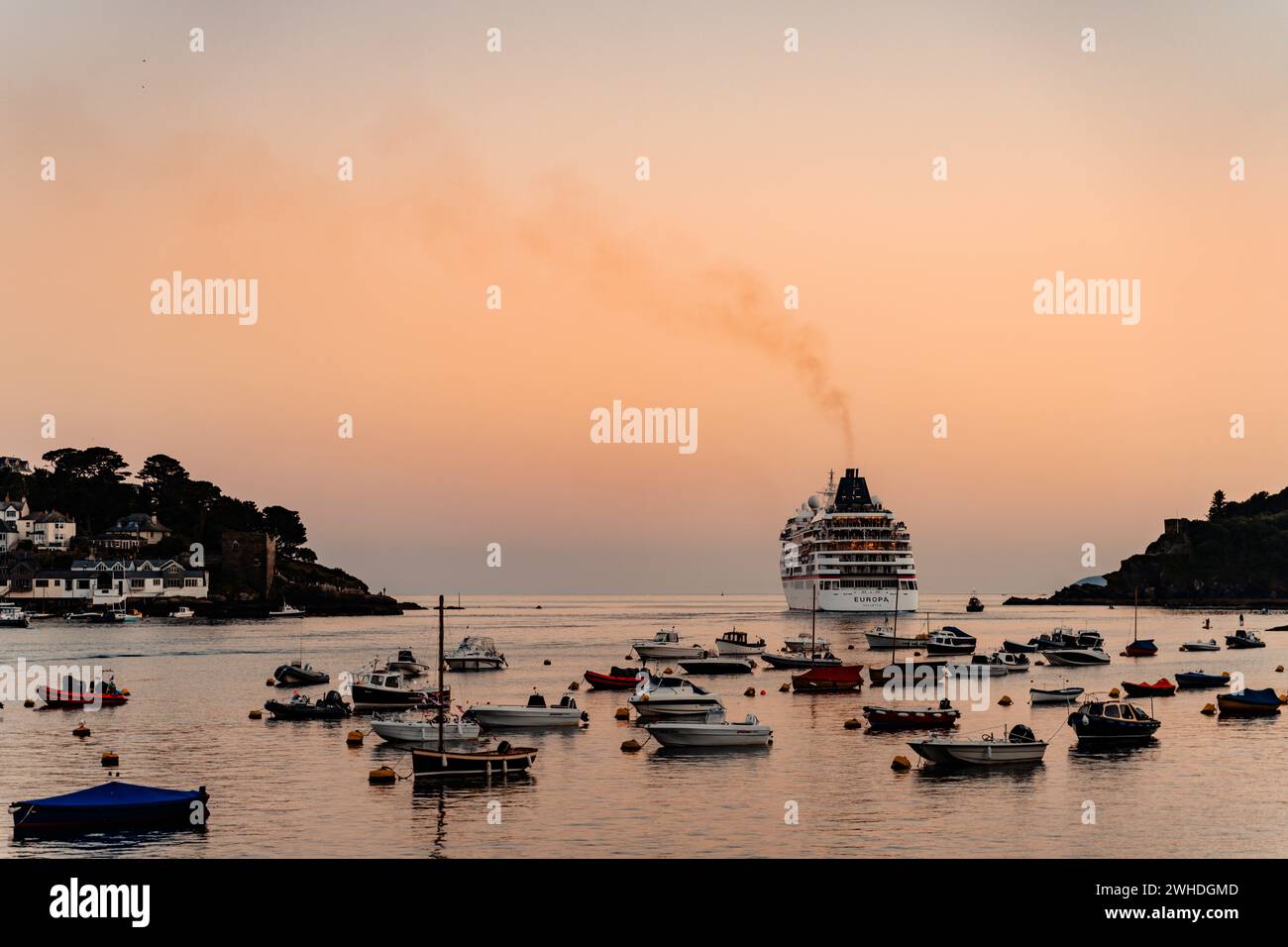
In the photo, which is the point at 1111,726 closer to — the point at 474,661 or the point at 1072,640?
the point at 474,661

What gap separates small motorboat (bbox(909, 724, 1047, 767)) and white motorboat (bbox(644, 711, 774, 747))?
8.72 metres

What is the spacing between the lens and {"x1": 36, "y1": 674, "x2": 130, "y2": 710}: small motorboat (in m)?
79.9

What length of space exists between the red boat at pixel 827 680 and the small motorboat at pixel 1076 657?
114 ft

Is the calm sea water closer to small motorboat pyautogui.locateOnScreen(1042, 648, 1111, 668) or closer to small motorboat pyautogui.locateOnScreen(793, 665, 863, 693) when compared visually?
small motorboat pyautogui.locateOnScreen(793, 665, 863, 693)

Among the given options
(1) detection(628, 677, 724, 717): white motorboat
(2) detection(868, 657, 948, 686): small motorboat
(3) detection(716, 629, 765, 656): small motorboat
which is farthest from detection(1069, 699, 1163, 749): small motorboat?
(3) detection(716, 629, 765, 656): small motorboat

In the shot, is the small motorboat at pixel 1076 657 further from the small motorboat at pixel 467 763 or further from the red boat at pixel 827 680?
the small motorboat at pixel 467 763

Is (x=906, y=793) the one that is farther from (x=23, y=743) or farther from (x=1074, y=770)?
(x=23, y=743)

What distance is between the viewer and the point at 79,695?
8075 centimetres

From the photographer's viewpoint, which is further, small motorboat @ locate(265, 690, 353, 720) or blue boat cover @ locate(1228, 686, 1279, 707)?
blue boat cover @ locate(1228, 686, 1279, 707)

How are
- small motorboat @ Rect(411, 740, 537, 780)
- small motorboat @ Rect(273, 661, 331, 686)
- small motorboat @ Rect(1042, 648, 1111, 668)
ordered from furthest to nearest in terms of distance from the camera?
small motorboat @ Rect(1042, 648, 1111, 668) < small motorboat @ Rect(273, 661, 331, 686) < small motorboat @ Rect(411, 740, 537, 780)

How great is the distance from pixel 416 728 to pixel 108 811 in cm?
2193

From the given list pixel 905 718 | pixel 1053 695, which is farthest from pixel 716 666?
pixel 905 718

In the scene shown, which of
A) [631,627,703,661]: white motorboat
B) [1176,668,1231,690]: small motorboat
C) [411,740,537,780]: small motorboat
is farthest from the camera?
[631,627,703,661]: white motorboat

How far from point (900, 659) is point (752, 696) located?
44870 millimetres
